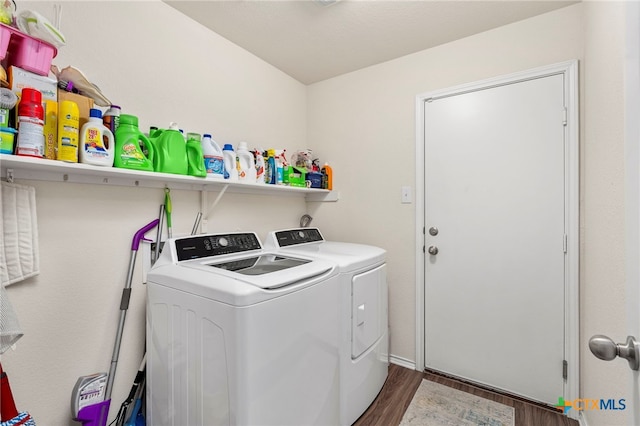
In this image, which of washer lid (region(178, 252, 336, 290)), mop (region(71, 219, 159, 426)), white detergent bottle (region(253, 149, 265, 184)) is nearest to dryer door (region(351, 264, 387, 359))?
washer lid (region(178, 252, 336, 290))

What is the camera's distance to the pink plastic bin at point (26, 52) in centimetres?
105

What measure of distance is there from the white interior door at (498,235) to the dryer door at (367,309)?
499 mm

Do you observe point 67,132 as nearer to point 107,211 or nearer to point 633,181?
point 107,211

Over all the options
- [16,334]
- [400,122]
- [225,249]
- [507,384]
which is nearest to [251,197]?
[225,249]

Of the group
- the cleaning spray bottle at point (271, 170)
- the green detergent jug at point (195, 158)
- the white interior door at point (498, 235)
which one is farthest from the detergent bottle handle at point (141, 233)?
the white interior door at point (498, 235)

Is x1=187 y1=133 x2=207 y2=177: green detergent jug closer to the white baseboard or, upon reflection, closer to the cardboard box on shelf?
the cardboard box on shelf

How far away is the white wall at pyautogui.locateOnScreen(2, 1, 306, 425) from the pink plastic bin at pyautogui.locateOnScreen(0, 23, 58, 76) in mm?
253

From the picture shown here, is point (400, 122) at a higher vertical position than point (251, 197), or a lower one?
higher

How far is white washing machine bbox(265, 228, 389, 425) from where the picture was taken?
1614 mm

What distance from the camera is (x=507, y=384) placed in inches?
77.0

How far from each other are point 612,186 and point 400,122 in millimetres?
1474

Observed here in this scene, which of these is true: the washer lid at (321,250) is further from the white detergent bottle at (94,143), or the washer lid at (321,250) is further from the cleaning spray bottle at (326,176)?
the white detergent bottle at (94,143)

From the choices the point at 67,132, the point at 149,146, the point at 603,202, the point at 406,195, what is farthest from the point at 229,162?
the point at 603,202

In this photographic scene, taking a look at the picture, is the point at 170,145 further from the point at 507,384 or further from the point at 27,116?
the point at 507,384
